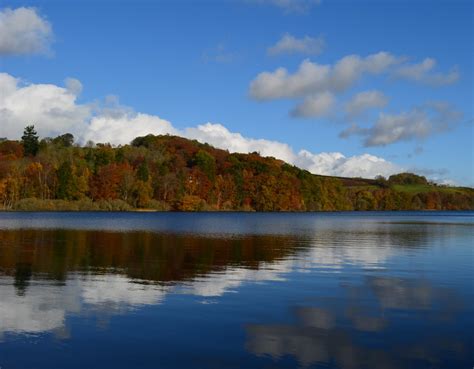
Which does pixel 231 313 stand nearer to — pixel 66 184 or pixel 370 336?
pixel 370 336

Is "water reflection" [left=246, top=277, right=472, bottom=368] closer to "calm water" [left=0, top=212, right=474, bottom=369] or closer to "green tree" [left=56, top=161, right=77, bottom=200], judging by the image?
"calm water" [left=0, top=212, right=474, bottom=369]

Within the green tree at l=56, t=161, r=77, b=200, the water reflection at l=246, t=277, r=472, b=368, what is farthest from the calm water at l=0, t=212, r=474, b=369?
the green tree at l=56, t=161, r=77, b=200

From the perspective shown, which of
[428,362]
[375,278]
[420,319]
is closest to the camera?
[428,362]

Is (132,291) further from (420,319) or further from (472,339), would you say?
(472,339)

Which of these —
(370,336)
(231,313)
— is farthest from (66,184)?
(370,336)

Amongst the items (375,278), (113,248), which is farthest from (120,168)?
(375,278)

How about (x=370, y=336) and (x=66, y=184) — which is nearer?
(x=370, y=336)

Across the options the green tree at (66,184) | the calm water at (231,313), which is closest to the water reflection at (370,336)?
the calm water at (231,313)

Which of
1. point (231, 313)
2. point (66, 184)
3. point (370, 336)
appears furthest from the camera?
point (66, 184)

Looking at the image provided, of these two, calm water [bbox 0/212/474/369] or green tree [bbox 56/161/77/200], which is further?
green tree [bbox 56/161/77/200]

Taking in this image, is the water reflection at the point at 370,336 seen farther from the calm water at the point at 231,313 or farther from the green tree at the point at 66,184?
the green tree at the point at 66,184

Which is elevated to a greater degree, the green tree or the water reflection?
the green tree

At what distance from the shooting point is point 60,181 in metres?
175

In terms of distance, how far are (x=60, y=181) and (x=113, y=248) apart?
140m
